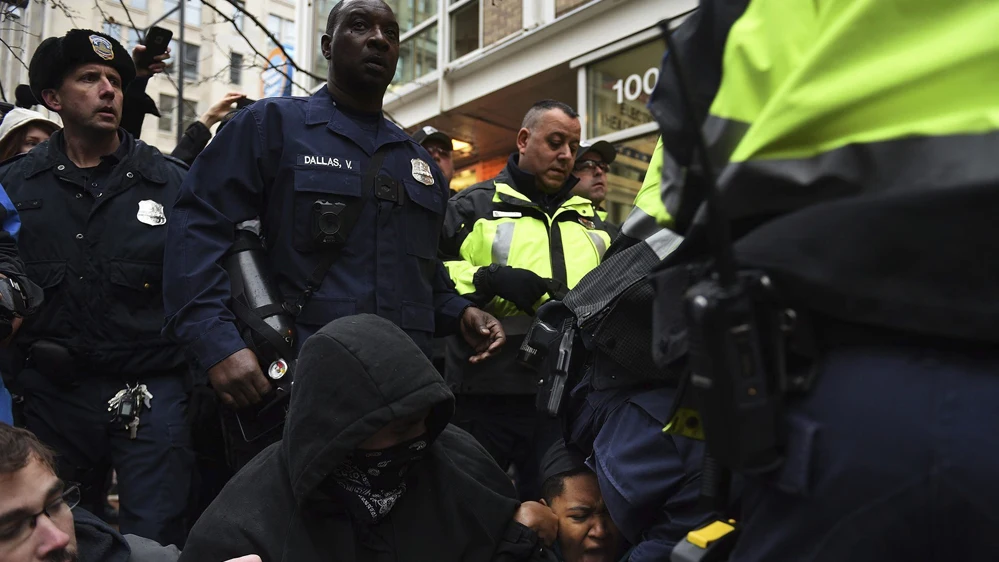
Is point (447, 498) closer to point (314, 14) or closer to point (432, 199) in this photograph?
point (432, 199)

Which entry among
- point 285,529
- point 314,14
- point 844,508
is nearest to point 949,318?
point 844,508

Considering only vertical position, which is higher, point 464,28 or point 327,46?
point 464,28

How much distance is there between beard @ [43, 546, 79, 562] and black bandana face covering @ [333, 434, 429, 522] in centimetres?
64

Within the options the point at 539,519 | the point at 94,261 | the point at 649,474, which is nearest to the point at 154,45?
the point at 94,261

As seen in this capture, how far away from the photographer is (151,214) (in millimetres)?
3195

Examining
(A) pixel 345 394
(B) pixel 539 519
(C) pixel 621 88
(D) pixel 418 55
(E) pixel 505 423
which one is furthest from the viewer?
(D) pixel 418 55

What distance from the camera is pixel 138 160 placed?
331cm

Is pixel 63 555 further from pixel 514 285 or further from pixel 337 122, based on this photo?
pixel 514 285

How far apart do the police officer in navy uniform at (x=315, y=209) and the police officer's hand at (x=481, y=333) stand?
189mm

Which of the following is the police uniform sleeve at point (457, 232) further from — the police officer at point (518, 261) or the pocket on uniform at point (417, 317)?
the pocket on uniform at point (417, 317)

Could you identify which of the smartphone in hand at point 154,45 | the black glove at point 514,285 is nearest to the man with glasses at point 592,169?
the black glove at point 514,285

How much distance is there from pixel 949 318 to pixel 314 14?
12.7 m

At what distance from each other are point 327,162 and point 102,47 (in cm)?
155

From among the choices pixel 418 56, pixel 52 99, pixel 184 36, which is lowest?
pixel 52 99
